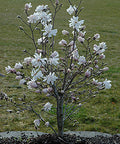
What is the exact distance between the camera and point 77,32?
256 cm

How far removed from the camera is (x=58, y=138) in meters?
2.86

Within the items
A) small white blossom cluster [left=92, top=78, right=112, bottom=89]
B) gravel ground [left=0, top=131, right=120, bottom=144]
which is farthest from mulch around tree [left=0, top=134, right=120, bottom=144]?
small white blossom cluster [left=92, top=78, right=112, bottom=89]

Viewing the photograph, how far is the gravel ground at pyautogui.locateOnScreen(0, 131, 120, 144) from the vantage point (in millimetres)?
2875

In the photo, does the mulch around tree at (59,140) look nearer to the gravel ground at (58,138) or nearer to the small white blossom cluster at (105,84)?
the gravel ground at (58,138)

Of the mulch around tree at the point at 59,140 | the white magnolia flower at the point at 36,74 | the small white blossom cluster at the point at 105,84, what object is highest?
the white magnolia flower at the point at 36,74

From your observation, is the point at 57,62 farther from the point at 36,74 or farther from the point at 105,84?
the point at 105,84

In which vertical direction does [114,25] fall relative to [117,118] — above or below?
above

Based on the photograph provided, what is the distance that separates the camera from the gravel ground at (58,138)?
288cm

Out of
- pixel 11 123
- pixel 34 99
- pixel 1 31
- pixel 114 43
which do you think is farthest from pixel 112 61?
pixel 1 31

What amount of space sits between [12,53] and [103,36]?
6517 mm

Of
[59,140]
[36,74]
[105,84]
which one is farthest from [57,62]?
[59,140]

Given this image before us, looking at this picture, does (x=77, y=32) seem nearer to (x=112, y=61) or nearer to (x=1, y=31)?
(x=112, y=61)

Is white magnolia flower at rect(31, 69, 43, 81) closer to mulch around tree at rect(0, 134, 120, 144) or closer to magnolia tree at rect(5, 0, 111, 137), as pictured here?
magnolia tree at rect(5, 0, 111, 137)

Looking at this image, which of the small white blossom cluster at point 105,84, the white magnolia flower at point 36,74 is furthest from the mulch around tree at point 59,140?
the white magnolia flower at point 36,74
